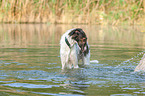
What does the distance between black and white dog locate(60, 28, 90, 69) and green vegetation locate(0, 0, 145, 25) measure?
15865 mm

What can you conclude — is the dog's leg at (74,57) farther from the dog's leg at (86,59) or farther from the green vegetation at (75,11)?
the green vegetation at (75,11)

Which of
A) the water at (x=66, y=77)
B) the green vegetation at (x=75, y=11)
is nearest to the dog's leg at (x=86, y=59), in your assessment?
the water at (x=66, y=77)

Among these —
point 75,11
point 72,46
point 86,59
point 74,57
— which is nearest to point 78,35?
point 72,46

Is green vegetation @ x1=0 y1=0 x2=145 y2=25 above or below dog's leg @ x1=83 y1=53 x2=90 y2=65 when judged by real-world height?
above

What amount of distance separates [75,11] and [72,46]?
1627cm

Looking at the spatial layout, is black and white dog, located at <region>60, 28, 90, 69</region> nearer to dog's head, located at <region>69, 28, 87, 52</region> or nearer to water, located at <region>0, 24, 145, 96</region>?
dog's head, located at <region>69, 28, 87, 52</region>

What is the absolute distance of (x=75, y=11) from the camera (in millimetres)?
22797

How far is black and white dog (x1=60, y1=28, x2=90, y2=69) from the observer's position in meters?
6.67

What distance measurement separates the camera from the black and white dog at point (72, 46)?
21.9 ft

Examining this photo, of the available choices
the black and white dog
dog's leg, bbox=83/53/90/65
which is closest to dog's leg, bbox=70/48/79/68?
the black and white dog

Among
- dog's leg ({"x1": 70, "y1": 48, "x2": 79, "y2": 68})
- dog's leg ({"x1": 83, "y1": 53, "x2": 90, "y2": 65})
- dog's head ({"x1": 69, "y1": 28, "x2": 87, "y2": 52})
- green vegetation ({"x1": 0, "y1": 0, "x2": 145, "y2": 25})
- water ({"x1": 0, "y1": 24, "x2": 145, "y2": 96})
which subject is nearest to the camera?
water ({"x1": 0, "y1": 24, "x2": 145, "y2": 96})

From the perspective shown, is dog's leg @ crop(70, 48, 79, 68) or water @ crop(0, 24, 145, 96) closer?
water @ crop(0, 24, 145, 96)

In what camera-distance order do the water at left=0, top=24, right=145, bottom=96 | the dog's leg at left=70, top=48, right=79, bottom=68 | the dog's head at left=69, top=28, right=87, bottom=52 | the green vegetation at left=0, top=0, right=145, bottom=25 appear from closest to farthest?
the water at left=0, top=24, right=145, bottom=96 → the dog's head at left=69, top=28, right=87, bottom=52 → the dog's leg at left=70, top=48, right=79, bottom=68 → the green vegetation at left=0, top=0, right=145, bottom=25

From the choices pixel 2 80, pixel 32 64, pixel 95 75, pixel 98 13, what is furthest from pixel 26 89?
pixel 98 13
